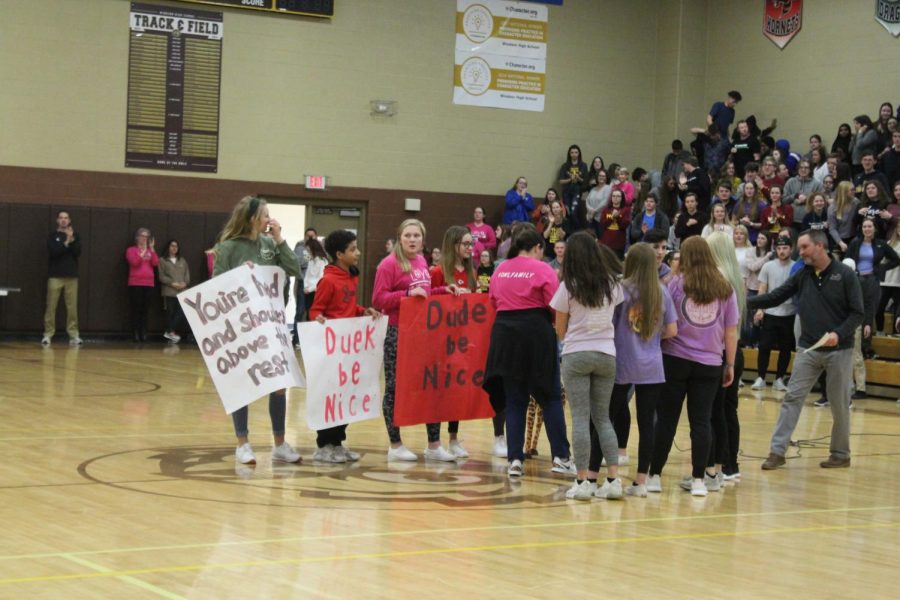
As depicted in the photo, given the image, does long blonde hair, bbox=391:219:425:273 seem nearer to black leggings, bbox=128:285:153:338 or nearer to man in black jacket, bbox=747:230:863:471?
man in black jacket, bbox=747:230:863:471

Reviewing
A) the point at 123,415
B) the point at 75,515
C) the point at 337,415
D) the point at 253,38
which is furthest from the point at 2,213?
the point at 75,515

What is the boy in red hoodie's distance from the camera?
28.9 feet

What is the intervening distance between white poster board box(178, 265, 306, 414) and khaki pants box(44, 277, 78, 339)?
12.2m

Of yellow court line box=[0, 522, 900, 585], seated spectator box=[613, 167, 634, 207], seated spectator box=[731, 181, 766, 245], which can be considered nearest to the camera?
yellow court line box=[0, 522, 900, 585]

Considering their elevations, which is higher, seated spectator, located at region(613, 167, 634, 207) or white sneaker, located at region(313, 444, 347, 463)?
seated spectator, located at region(613, 167, 634, 207)

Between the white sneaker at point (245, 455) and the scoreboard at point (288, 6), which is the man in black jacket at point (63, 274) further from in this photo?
the white sneaker at point (245, 455)

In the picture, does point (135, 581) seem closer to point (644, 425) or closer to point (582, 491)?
point (582, 491)

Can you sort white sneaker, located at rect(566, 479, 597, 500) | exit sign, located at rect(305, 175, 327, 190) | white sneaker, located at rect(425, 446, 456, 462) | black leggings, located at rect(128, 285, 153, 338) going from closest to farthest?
white sneaker, located at rect(566, 479, 597, 500)
white sneaker, located at rect(425, 446, 456, 462)
black leggings, located at rect(128, 285, 153, 338)
exit sign, located at rect(305, 175, 327, 190)

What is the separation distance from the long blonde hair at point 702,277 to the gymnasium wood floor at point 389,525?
1297mm

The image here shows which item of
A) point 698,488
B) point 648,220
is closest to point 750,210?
point 648,220

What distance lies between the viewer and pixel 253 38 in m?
21.7

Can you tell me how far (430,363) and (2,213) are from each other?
43.5ft

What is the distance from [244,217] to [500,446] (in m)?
2.61

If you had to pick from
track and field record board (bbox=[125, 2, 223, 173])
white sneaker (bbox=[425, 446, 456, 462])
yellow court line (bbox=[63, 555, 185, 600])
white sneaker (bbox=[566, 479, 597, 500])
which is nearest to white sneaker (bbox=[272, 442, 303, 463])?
white sneaker (bbox=[425, 446, 456, 462])
